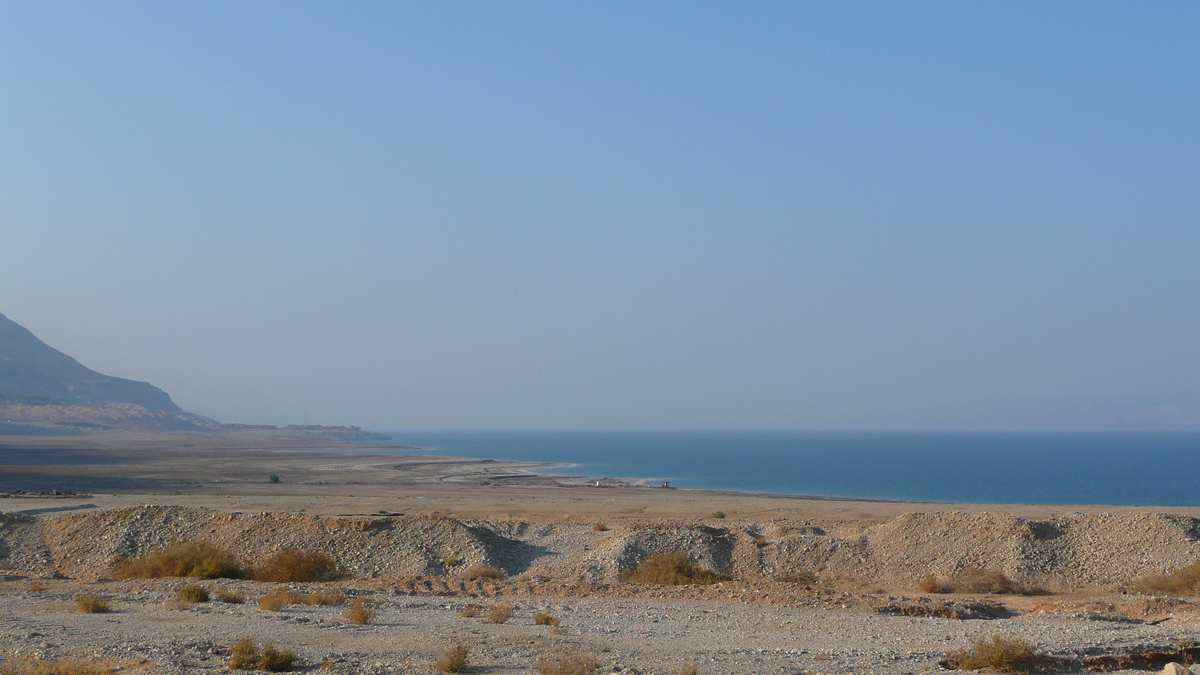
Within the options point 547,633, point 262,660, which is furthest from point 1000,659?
point 262,660

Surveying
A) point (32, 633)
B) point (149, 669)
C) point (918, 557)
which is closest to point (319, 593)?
point (32, 633)

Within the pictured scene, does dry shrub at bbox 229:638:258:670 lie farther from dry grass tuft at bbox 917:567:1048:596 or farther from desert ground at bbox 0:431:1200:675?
dry grass tuft at bbox 917:567:1048:596

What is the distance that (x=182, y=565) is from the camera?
81.6 feet

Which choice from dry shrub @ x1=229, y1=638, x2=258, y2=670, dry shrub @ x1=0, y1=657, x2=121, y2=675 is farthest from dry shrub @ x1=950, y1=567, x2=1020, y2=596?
dry shrub @ x1=0, y1=657, x2=121, y2=675

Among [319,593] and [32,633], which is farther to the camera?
[319,593]

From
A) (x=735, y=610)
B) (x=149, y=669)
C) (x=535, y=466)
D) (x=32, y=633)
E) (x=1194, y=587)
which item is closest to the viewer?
(x=149, y=669)

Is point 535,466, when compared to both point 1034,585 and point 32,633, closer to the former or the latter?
point 1034,585

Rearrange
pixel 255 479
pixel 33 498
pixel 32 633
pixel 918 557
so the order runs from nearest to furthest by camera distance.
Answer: pixel 32 633 → pixel 918 557 → pixel 33 498 → pixel 255 479

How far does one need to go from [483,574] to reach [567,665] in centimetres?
1437

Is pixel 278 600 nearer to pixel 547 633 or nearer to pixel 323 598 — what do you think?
pixel 323 598

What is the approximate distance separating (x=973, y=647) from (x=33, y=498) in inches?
2098

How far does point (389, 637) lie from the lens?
1477 cm

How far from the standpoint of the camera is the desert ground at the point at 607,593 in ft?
44.6

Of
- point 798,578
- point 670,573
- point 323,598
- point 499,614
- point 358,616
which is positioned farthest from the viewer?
point 798,578
